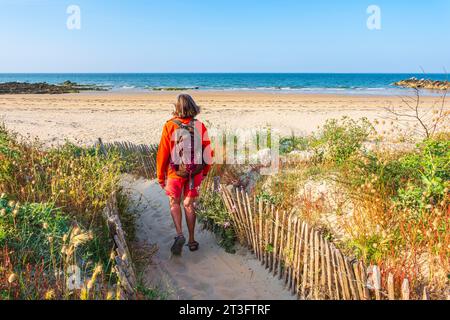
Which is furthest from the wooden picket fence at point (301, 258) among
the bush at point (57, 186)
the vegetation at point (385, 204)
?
the bush at point (57, 186)

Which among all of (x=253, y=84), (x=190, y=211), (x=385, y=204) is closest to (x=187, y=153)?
(x=190, y=211)

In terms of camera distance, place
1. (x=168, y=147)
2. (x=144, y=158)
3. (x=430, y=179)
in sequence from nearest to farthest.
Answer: (x=430, y=179), (x=168, y=147), (x=144, y=158)

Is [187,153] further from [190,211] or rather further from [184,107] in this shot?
[190,211]

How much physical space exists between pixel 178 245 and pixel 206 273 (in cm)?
49

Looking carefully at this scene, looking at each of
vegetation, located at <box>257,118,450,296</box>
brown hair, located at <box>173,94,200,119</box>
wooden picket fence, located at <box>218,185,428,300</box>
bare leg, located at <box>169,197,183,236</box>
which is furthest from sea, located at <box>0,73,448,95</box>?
bare leg, located at <box>169,197,183,236</box>

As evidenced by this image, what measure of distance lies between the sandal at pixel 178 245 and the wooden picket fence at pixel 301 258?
642 mm

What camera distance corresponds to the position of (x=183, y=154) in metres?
4.25

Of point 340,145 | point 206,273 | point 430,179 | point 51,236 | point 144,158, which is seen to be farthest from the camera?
point 144,158

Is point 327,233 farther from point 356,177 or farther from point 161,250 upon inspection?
point 161,250

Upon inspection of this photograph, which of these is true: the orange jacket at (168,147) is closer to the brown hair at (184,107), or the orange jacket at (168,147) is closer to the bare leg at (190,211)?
the brown hair at (184,107)

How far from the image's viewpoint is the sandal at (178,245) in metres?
4.42
